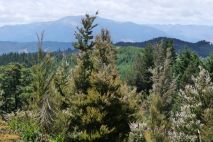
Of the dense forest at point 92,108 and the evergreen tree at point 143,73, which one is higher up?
the dense forest at point 92,108

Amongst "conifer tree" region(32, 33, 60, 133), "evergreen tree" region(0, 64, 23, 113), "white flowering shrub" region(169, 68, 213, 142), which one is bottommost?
"evergreen tree" region(0, 64, 23, 113)

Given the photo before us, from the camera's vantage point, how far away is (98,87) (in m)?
30.4

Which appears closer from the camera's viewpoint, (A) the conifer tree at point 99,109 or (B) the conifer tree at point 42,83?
(B) the conifer tree at point 42,83

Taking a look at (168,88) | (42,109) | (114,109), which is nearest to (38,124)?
(42,109)

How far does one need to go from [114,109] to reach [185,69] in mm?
58386

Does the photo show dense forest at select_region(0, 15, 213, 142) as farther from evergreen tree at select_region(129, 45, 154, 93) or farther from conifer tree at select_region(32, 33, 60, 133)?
evergreen tree at select_region(129, 45, 154, 93)

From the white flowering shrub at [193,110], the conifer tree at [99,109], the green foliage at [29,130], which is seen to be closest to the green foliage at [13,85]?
the white flowering shrub at [193,110]

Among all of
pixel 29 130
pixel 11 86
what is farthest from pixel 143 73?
pixel 29 130

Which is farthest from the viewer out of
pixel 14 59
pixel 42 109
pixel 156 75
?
pixel 14 59

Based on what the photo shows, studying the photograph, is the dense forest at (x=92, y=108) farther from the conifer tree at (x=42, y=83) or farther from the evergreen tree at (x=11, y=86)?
the evergreen tree at (x=11, y=86)

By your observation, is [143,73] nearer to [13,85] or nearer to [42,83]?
[13,85]

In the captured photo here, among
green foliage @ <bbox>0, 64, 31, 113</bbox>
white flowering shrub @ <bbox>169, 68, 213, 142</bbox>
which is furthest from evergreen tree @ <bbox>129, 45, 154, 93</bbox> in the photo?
white flowering shrub @ <bbox>169, 68, 213, 142</bbox>

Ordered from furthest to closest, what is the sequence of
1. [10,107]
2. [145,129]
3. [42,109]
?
[10,107] < [145,129] < [42,109]

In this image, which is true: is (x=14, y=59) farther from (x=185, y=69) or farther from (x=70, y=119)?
(x=70, y=119)
